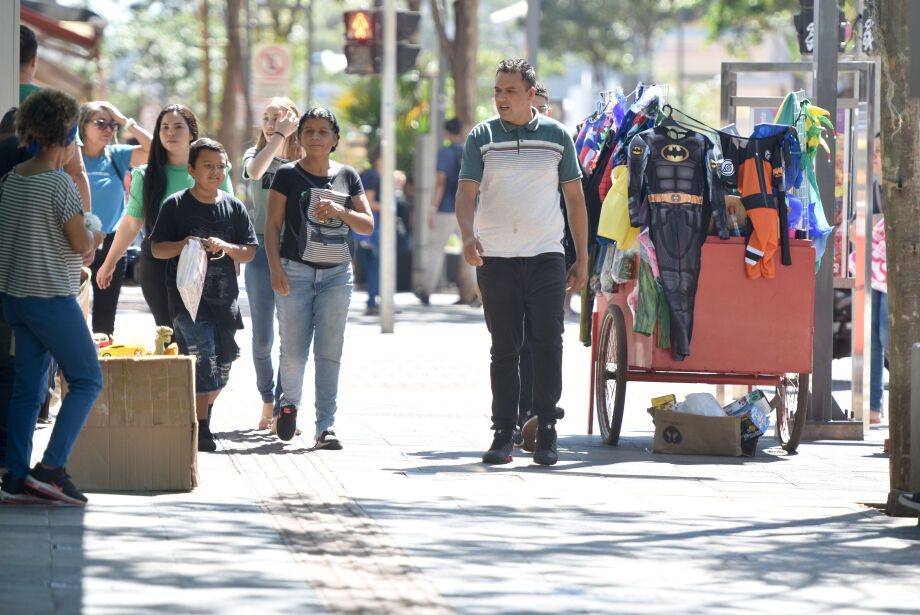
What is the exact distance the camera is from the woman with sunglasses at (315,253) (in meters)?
8.86

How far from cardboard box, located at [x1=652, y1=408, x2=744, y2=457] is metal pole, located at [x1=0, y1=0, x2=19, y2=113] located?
12.1ft

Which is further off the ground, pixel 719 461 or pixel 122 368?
pixel 122 368

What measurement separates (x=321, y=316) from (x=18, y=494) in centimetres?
242

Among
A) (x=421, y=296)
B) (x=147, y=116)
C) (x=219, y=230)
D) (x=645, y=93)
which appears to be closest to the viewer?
(x=219, y=230)

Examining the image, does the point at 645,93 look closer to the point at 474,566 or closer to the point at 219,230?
the point at 219,230

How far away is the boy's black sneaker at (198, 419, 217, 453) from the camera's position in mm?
8758

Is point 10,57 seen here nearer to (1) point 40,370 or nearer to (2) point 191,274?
(2) point 191,274

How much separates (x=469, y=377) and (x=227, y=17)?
89.5ft

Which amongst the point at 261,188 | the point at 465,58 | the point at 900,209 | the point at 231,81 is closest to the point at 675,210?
the point at 900,209

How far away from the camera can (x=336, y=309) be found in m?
8.96

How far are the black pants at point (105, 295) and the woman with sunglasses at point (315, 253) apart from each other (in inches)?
59.7

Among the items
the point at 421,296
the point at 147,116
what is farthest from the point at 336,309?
the point at 147,116

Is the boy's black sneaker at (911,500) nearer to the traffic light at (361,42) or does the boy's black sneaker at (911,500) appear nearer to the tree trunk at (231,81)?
the traffic light at (361,42)

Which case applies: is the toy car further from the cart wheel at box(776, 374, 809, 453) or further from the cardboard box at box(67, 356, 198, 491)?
the cart wheel at box(776, 374, 809, 453)
